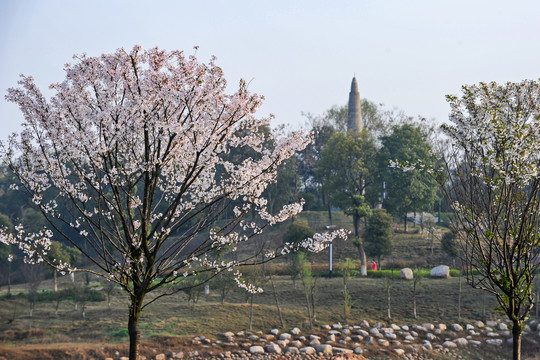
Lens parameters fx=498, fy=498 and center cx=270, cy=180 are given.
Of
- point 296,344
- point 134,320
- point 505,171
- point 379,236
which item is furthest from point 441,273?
point 134,320

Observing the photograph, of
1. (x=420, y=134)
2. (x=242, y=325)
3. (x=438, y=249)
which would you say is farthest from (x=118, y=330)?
(x=420, y=134)

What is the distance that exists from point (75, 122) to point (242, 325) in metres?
12.5

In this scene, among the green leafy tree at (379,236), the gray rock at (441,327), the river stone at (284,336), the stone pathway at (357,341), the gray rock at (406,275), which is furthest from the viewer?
the green leafy tree at (379,236)

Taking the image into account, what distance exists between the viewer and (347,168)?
33281mm

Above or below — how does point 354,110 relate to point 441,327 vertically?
above

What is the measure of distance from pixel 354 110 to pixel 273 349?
3615 centimetres

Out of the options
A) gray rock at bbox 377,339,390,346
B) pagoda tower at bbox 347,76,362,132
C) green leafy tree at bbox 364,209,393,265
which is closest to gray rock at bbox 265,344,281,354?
gray rock at bbox 377,339,390,346

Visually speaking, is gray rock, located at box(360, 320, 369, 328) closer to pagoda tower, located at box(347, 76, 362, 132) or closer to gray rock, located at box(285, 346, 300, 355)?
gray rock, located at box(285, 346, 300, 355)

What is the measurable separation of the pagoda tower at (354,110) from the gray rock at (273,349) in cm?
3490

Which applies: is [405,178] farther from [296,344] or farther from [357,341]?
[296,344]

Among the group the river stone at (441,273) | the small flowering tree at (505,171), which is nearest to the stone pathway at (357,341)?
the river stone at (441,273)

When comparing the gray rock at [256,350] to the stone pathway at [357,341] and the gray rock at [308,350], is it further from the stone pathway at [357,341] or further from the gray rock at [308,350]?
the gray rock at [308,350]

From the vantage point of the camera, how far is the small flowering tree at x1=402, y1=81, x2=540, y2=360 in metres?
7.13

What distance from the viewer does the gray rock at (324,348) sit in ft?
49.8
